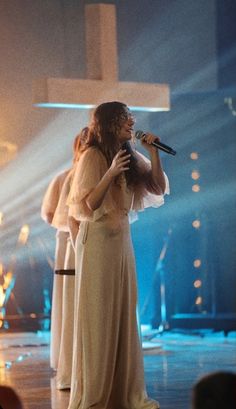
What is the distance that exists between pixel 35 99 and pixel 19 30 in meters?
2.58

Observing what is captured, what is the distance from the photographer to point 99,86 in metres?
A: 6.37

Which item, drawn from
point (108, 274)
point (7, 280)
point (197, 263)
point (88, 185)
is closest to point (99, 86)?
point (88, 185)

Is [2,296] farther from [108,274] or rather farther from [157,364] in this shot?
[108,274]

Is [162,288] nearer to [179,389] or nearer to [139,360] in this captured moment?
[179,389]

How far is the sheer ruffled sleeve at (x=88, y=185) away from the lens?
4.09m

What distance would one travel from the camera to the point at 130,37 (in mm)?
8898

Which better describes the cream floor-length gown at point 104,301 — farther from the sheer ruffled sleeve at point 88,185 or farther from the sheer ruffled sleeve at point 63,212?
the sheer ruffled sleeve at point 63,212

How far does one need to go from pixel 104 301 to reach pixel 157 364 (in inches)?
92.7

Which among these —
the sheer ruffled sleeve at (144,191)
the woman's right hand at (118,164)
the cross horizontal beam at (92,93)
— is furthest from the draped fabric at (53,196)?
the woman's right hand at (118,164)

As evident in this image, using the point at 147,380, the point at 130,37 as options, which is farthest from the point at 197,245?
the point at 147,380

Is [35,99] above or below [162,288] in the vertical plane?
above

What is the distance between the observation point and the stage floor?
4.85 m

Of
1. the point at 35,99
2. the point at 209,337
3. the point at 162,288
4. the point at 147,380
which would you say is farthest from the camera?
the point at 162,288

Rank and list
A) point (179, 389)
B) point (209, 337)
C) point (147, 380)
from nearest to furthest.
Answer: point (179, 389)
point (147, 380)
point (209, 337)
